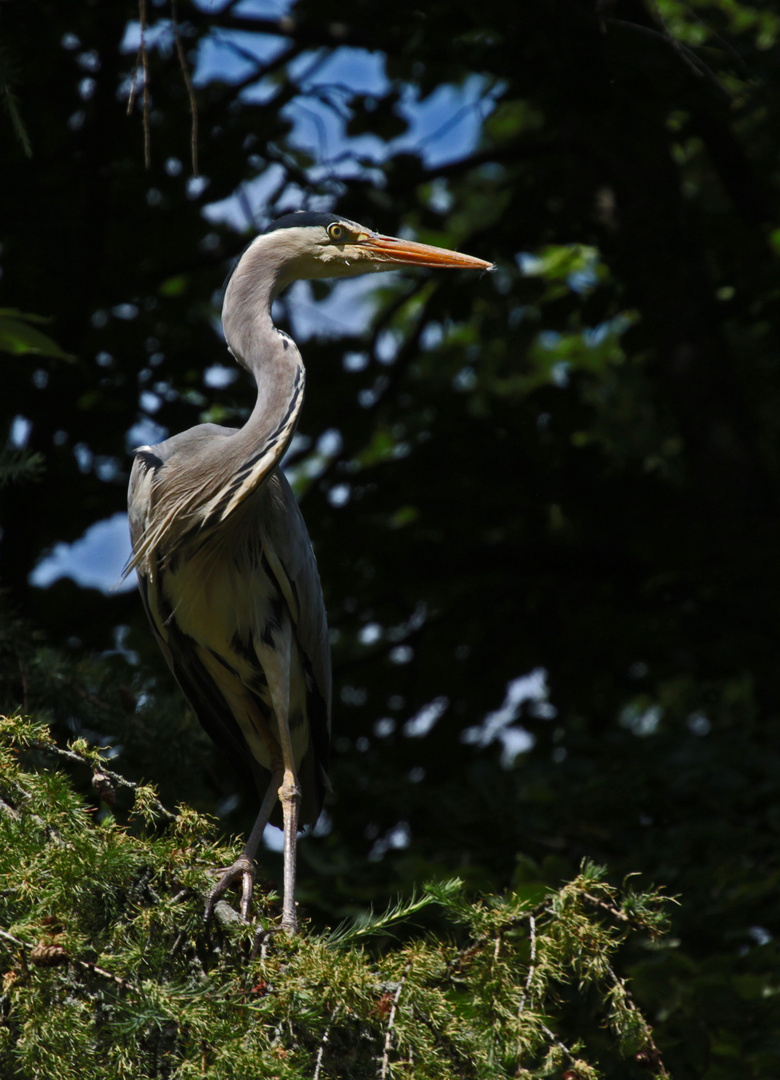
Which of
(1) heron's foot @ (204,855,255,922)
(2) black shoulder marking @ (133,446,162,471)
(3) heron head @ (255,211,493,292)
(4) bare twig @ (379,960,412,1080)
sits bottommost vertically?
(2) black shoulder marking @ (133,446,162,471)

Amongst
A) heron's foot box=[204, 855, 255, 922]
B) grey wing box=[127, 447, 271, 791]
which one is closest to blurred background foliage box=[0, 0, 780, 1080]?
grey wing box=[127, 447, 271, 791]

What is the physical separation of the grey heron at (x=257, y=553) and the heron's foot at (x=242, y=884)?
0.63ft

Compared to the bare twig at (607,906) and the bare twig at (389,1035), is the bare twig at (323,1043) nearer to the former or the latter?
the bare twig at (389,1035)

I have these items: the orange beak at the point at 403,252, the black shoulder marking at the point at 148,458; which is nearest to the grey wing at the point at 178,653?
the black shoulder marking at the point at 148,458

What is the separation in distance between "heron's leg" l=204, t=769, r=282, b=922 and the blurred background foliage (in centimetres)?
27

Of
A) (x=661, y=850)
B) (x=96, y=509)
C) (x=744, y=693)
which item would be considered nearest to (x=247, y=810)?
(x=96, y=509)

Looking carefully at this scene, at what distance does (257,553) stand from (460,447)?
152 centimetres

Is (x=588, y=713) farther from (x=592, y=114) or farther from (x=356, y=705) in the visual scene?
(x=592, y=114)

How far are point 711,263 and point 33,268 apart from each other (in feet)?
9.85

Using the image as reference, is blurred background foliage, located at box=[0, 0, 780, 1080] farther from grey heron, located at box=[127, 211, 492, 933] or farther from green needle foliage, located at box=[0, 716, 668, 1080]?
green needle foliage, located at box=[0, 716, 668, 1080]

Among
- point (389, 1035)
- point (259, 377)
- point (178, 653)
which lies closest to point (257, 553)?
point (178, 653)

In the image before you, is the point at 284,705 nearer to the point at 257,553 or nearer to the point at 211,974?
→ the point at 257,553

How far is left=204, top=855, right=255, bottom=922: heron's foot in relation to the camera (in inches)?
73.4

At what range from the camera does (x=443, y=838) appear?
3.80 metres
